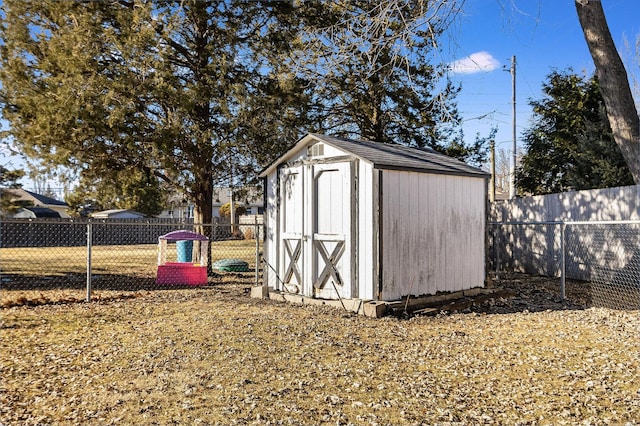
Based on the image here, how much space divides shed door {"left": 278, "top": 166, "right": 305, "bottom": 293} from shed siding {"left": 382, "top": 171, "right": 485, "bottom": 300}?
5.76ft

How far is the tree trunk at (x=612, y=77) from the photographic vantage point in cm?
718

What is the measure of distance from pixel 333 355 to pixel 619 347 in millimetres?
3346

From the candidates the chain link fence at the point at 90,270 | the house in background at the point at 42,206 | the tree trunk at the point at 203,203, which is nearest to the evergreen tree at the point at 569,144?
the chain link fence at the point at 90,270

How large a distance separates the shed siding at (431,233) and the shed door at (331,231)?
67 centimetres

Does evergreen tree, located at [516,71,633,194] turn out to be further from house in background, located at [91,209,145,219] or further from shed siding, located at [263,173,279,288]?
house in background, located at [91,209,145,219]

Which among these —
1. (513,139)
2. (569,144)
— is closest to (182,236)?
(569,144)

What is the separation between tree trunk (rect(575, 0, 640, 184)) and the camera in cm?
718

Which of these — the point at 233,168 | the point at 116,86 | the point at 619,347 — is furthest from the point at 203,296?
the point at 619,347

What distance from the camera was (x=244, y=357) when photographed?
189 inches

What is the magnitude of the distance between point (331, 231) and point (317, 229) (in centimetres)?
33

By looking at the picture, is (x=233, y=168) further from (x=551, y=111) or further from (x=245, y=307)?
(x=551, y=111)

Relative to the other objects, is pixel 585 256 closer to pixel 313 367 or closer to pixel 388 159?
pixel 388 159

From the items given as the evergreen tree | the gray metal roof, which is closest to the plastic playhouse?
the gray metal roof

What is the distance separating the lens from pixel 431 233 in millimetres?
7781
